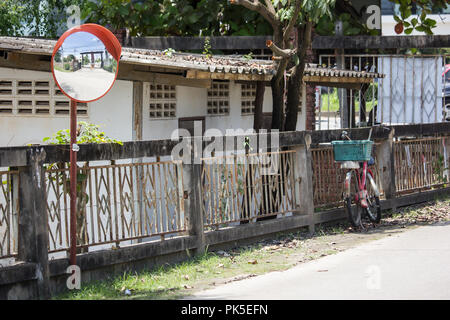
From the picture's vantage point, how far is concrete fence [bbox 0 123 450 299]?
24.5 feet

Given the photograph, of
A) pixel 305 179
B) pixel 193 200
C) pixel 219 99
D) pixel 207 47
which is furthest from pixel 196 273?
pixel 207 47

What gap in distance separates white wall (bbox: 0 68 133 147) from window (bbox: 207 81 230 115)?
7.00 ft

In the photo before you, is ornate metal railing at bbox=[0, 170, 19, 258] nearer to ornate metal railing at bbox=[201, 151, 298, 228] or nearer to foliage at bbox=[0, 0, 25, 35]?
ornate metal railing at bbox=[201, 151, 298, 228]

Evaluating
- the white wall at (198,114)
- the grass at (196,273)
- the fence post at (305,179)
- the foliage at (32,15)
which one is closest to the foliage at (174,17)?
the foliage at (32,15)

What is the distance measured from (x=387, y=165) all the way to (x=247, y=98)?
10.1 feet

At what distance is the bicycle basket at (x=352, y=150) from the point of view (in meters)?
11.5

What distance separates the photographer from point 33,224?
7.43 meters

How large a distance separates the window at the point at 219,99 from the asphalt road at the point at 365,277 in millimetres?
4539

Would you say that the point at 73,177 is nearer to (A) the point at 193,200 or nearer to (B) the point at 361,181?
(A) the point at 193,200

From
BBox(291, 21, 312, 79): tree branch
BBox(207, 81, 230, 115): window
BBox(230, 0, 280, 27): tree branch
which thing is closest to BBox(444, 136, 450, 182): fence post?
BBox(291, 21, 312, 79): tree branch

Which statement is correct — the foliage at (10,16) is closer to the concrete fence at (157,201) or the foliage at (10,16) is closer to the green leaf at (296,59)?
the green leaf at (296,59)

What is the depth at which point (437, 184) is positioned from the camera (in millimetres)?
14734

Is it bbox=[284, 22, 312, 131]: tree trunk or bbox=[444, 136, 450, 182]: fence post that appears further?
bbox=[444, 136, 450, 182]: fence post

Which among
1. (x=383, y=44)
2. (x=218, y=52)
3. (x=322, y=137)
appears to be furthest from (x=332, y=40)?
(x=322, y=137)
